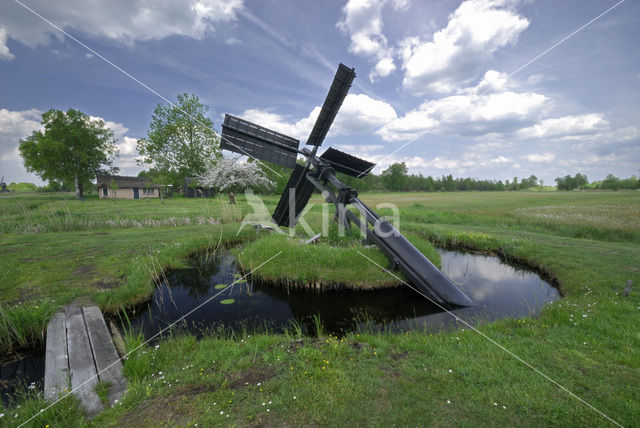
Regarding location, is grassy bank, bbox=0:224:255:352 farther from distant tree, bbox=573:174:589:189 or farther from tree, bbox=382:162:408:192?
distant tree, bbox=573:174:589:189

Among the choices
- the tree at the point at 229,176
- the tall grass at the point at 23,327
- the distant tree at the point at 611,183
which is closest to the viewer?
the tall grass at the point at 23,327

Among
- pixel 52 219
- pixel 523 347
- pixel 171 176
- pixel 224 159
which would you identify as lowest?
pixel 523 347

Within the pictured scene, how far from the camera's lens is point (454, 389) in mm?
3320

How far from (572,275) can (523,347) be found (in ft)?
20.5

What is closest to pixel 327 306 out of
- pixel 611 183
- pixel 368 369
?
pixel 368 369

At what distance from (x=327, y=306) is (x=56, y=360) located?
5841mm

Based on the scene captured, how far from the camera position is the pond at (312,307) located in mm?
6129

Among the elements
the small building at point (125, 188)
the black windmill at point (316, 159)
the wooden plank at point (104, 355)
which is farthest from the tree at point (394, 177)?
the wooden plank at point (104, 355)

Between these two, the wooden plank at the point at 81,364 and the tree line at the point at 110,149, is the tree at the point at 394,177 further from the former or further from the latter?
the wooden plank at the point at 81,364

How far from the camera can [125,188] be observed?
5012 cm

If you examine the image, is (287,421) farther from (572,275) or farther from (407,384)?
(572,275)

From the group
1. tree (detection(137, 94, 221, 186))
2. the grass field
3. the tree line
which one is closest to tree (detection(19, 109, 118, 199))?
the tree line

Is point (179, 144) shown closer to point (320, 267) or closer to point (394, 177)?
point (320, 267)

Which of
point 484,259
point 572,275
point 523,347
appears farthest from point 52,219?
point 572,275
